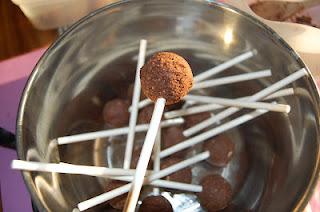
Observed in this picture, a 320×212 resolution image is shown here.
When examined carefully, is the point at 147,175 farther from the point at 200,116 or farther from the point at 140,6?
the point at 140,6

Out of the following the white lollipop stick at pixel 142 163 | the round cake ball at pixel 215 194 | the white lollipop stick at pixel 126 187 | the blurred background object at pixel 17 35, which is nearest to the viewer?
the white lollipop stick at pixel 142 163

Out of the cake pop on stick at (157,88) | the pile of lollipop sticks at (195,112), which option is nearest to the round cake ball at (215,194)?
the pile of lollipop sticks at (195,112)

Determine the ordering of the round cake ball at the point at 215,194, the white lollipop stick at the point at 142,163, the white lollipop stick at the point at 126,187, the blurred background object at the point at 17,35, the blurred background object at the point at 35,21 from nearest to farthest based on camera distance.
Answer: the white lollipop stick at the point at 142,163
the white lollipop stick at the point at 126,187
the round cake ball at the point at 215,194
the blurred background object at the point at 35,21
the blurred background object at the point at 17,35

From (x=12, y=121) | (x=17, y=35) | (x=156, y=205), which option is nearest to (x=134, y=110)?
(x=156, y=205)

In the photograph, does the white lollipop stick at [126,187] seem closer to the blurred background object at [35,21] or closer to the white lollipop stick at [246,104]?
the white lollipop stick at [246,104]

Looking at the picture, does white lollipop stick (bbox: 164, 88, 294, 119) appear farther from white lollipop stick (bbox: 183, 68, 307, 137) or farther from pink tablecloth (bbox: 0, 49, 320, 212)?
pink tablecloth (bbox: 0, 49, 320, 212)

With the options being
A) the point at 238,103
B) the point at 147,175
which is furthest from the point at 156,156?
the point at 238,103

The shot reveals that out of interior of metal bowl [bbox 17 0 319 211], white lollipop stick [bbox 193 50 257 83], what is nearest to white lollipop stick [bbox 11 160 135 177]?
interior of metal bowl [bbox 17 0 319 211]
